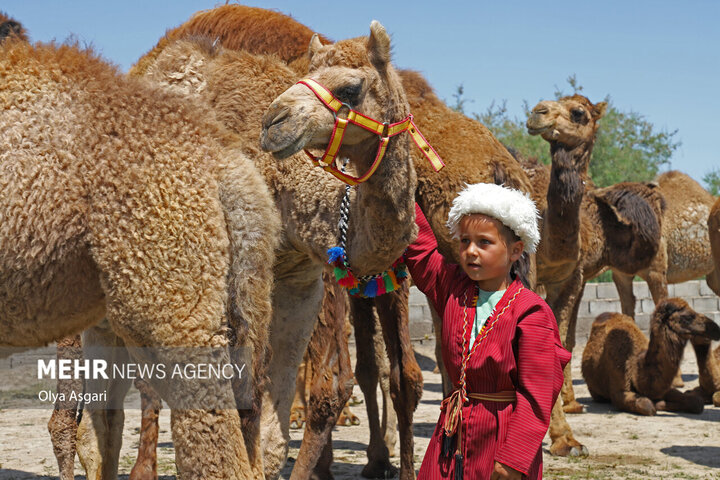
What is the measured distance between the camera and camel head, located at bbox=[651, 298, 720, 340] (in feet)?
30.2

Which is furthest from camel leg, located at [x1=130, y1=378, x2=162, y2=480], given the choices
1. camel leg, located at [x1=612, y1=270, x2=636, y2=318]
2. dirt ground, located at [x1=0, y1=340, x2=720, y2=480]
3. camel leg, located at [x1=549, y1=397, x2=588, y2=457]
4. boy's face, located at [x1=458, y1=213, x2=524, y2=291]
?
camel leg, located at [x1=612, y1=270, x2=636, y2=318]

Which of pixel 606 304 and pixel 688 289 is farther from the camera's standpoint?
pixel 688 289

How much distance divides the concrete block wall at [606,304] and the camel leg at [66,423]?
9.51m

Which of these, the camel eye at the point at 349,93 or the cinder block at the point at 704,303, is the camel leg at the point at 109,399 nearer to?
the camel eye at the point at 349,93

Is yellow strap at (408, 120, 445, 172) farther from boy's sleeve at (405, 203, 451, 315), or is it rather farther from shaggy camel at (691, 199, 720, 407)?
shaggy camel at (691, 199, 720, 407)

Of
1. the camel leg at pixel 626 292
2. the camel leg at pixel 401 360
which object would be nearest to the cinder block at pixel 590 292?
the camel leg at pixel 626 292

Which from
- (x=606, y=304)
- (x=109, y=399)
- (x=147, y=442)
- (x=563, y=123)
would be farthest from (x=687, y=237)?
(x=109, y=399)

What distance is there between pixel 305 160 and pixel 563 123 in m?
3.96

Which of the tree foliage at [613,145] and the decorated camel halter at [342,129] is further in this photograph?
the tree foliage at [613,145]

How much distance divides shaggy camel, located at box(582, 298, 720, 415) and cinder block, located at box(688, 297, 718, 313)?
699 centimetres

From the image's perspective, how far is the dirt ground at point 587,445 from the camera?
6508 millimetres

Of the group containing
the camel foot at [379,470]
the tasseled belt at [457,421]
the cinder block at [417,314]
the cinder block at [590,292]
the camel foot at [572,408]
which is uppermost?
the cinder block at [590,292]

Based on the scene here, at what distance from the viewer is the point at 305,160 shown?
15.2ft

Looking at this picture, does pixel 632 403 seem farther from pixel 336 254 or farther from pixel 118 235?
pixel 118 235
